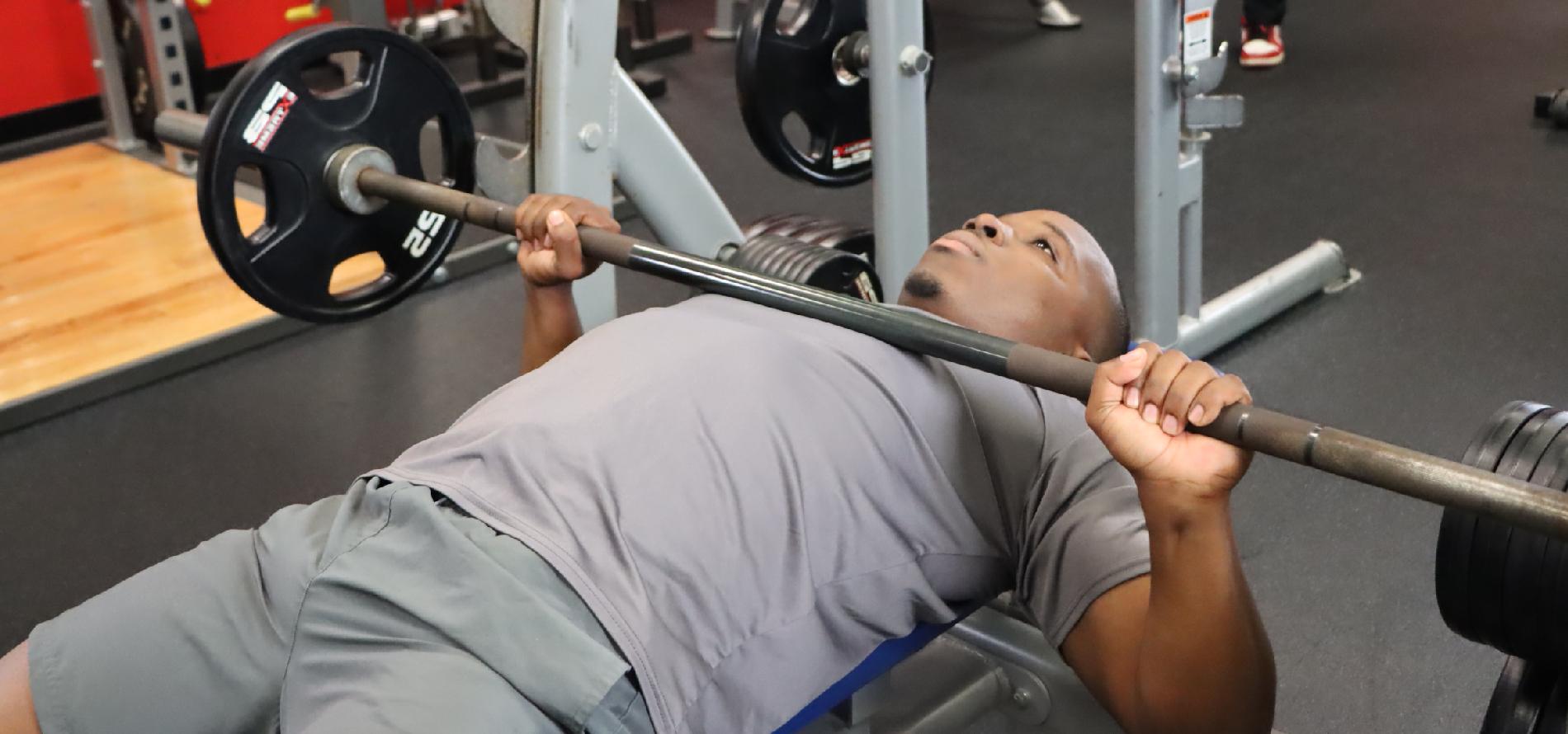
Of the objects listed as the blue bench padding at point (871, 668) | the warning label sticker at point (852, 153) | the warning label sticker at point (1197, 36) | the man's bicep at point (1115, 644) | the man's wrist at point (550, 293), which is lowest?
the blue bench padding at point (871, 668)

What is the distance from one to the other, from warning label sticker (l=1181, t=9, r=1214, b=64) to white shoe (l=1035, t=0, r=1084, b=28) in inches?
115

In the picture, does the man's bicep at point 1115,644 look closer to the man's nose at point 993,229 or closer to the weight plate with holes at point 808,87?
the man's nose at point 993,229

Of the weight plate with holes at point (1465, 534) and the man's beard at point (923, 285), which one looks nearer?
the weight plate with holes at point (1465, 534)

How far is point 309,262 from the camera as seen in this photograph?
2.03 meters

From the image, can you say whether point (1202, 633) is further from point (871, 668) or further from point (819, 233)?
point (819, 233)

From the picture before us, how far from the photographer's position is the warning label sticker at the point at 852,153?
2.49 meters

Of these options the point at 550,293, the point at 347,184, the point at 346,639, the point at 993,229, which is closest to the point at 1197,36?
the point at 993,229

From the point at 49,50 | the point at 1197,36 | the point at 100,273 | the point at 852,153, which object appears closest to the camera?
the point at 1197,36

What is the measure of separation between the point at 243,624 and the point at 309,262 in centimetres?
84

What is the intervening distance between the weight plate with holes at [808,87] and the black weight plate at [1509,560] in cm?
141

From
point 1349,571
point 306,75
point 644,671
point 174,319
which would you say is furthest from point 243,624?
point 306,75

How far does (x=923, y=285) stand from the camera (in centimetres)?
150

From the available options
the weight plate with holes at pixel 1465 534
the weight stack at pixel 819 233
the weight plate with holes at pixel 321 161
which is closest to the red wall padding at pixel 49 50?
the weight plate with holes at pixel 321 161

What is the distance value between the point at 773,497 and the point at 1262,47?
3.77 m
